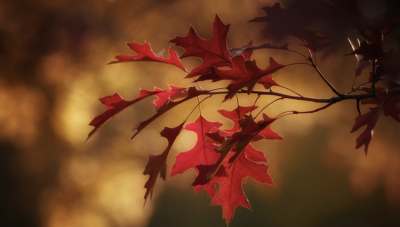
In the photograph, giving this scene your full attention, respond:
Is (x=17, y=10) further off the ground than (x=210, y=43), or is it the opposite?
(x=210, y=43)

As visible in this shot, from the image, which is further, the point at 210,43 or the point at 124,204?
the point at 124,204

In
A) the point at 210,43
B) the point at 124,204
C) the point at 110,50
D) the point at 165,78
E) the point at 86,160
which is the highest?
the point at 210,43

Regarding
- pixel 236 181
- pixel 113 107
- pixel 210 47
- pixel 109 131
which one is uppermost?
pixel 210 47

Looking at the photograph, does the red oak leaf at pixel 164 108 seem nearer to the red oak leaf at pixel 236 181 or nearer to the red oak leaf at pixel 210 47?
the red oak leaf at pixel 210 47

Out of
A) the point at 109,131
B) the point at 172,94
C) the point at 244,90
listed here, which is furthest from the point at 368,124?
the point at 109,131

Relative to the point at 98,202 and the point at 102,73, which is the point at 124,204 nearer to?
the point at 98,202

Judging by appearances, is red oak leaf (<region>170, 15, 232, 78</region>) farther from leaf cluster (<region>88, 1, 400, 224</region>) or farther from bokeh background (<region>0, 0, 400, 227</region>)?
Answer: bokeh background (<region>0, 0, 400, 227</region>)

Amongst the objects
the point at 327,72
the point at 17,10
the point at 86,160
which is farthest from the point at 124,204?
the point at 327,72

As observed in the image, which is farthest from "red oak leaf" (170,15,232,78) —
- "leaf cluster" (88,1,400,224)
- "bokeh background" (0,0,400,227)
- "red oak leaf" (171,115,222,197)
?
"bokeh background" (0,0,400,227)

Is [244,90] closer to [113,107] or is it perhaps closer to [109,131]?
[113,107]
